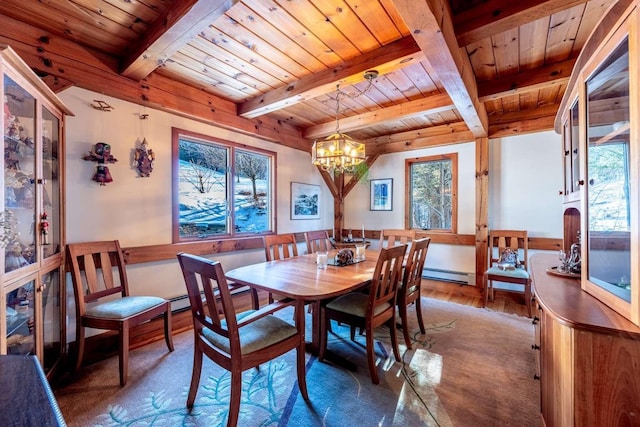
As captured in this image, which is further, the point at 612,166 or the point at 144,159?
the point at 144,159

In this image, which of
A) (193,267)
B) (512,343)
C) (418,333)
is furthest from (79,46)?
(512,343)

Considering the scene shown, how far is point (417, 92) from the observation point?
10.1 ft

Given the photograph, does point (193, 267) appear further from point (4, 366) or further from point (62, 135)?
point (62, 135)

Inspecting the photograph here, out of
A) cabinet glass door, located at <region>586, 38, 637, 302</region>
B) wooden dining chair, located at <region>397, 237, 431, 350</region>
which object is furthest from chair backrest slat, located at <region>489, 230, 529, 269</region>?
cabinet glass door, located at <region>586, 38, 637, 302</region>

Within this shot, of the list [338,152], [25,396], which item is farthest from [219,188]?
[25,396]

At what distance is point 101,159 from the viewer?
237cm

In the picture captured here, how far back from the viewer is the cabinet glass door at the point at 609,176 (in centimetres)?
103

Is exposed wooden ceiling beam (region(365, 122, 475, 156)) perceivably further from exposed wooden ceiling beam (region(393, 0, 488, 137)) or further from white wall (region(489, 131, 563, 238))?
exposed wooden ceiling beam (region(393, 0, 488, 137))

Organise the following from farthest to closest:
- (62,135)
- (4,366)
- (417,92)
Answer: (417,92), (62,135), (4,366)

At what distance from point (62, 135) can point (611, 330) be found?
11.3 ft

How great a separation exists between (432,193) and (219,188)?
330cm

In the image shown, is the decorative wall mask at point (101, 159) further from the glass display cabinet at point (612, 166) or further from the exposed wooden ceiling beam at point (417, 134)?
the exposed wooden ceiling beam at point (417, 134)

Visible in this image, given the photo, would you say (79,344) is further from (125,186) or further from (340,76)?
(340,76)

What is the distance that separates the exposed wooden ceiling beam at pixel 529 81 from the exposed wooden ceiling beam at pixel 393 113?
0.37 m
